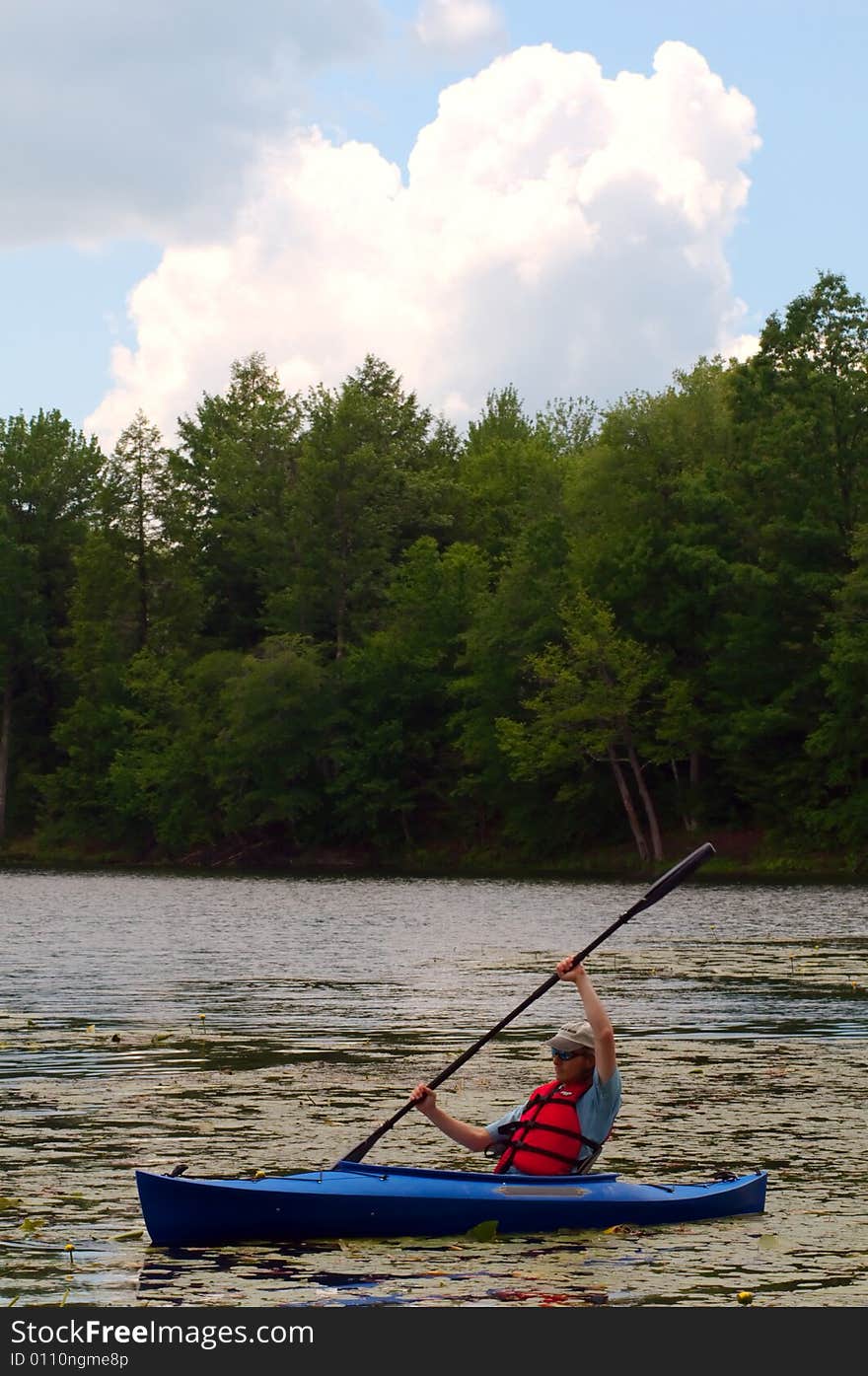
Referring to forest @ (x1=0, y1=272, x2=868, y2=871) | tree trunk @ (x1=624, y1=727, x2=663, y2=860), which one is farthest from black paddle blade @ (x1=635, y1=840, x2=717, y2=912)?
tree trunk @ (x1=624, y1=727, x2=663, y2=860)

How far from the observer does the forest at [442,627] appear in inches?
2731

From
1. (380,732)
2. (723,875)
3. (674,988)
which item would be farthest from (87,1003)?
(380,732)

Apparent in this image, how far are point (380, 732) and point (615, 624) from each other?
13.1 m

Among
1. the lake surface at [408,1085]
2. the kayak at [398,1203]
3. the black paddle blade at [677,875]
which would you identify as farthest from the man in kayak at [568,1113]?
the black paddle blade at [677,875]

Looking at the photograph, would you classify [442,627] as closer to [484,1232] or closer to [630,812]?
[630,812]

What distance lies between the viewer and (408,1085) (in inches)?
733

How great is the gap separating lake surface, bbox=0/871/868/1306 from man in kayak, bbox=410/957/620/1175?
0.57 m

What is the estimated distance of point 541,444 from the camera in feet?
366

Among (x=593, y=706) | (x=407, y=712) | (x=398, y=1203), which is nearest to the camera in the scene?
(x=398, y=1203)

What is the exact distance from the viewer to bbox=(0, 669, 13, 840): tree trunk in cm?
10112

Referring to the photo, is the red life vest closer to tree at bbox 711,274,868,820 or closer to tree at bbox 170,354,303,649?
tree at bbox 711,274,868,820

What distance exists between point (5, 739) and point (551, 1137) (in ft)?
304

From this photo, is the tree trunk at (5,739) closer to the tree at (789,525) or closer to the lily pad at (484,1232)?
the tree at (789,525)

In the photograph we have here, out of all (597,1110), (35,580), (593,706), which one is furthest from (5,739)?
(597,1110)
